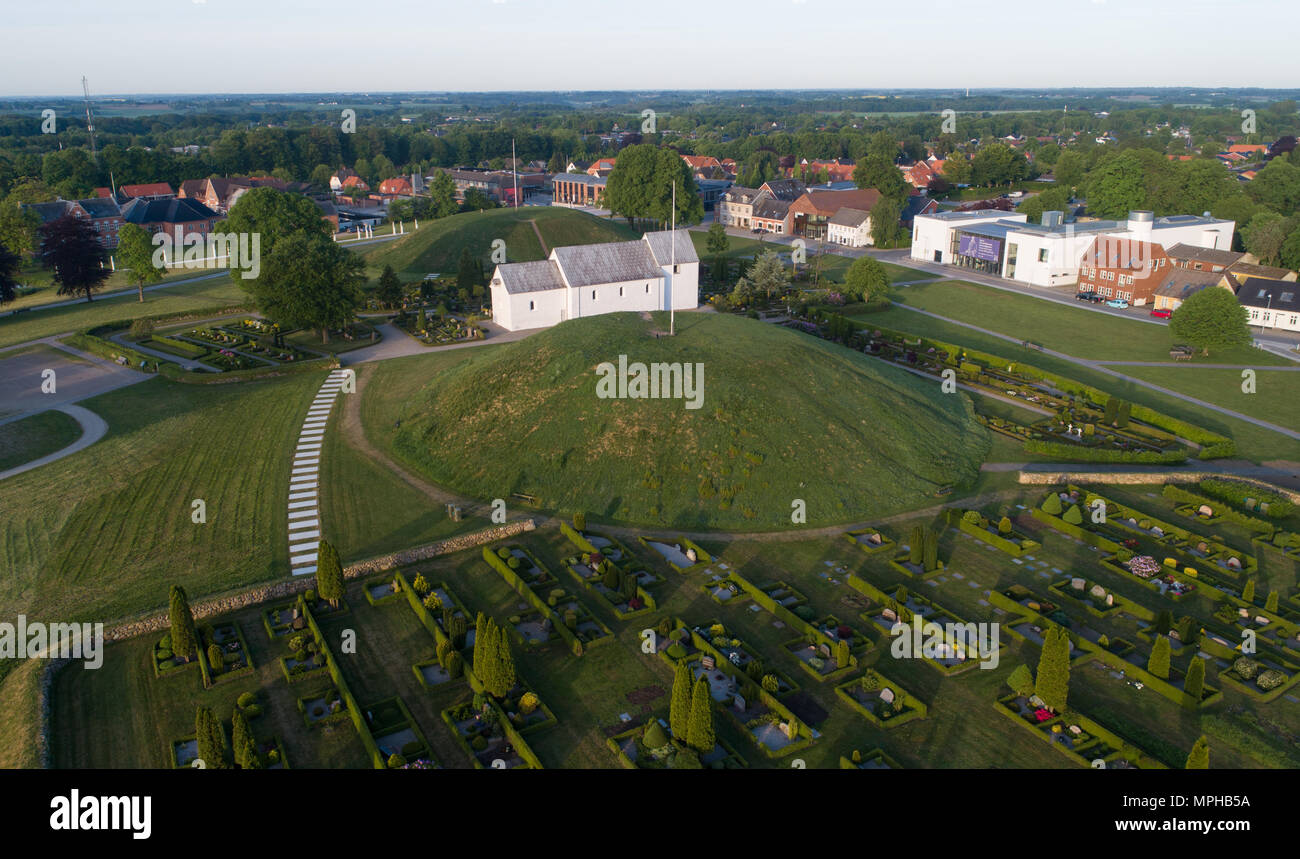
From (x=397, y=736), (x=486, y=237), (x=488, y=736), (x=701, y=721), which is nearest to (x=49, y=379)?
(x=397, y=736)

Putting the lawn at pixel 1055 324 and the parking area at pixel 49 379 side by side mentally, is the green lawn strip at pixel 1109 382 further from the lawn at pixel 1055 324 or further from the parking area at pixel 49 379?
the parking area at pixel 49 379

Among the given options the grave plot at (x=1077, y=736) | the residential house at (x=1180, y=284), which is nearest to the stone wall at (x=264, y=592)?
the grave plot at (x=1077, y=736)

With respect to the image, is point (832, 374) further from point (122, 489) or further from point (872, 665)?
point (122, 489)

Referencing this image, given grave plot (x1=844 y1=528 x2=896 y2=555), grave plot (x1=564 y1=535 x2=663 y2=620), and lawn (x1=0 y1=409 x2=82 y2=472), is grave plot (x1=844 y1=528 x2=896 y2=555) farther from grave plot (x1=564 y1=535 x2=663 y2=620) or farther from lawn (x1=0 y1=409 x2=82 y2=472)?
lawn (x1=0 y1=409 x2=82 y2=472)

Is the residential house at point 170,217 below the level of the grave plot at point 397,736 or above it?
above

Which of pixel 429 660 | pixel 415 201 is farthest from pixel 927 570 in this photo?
pixel 415 201

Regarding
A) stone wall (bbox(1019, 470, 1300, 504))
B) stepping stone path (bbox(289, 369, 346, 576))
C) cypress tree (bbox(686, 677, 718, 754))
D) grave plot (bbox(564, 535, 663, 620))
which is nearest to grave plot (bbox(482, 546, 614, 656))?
grave plot (bbox(564, 535, 663, 620))
